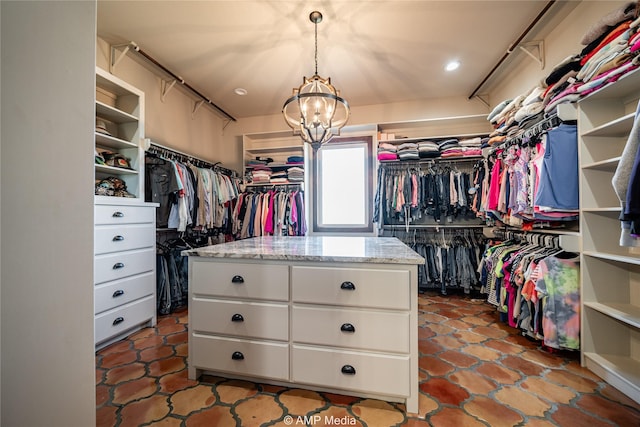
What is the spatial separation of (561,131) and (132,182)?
3.45m

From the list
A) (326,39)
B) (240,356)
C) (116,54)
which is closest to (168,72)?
(116,54)

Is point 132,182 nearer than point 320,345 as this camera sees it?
No

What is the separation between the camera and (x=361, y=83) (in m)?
3.18

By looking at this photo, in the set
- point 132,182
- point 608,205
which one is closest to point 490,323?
point 608,205

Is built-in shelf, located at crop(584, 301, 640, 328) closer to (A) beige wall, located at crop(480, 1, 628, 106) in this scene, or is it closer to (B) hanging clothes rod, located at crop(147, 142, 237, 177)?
(A) beige wall, located at crop(480, 1, 628, 106)

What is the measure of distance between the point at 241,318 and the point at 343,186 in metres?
2.90

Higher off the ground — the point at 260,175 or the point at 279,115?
the point at 279,115

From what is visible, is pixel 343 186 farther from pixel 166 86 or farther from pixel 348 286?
pixel 348 286

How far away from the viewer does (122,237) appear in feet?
6.70

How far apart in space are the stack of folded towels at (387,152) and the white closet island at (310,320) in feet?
7.40

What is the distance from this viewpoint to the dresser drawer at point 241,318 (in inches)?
55.7

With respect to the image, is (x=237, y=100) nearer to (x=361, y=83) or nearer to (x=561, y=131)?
(x=361, y=83)

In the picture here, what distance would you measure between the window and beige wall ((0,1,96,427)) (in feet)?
11.8

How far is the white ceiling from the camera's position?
2.01m
